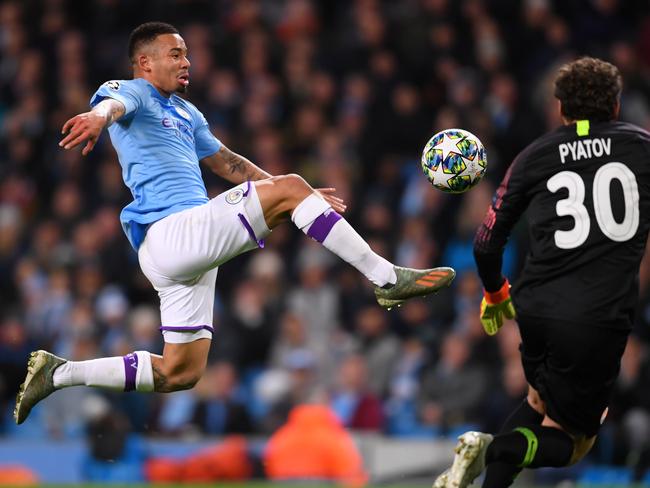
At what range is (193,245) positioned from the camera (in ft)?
20.3

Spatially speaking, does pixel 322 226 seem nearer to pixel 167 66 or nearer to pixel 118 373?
pixel 167 66

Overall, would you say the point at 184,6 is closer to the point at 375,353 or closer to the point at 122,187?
the point at 122,187

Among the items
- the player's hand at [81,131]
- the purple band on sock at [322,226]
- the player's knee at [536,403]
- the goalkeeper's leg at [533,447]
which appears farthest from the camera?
the purple band on sock at [322,226]

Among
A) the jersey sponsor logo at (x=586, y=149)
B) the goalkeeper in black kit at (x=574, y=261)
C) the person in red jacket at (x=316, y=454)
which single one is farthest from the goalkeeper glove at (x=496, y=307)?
the person in red jacket at (x=316, y=454)

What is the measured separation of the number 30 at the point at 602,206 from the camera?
550 centimetres

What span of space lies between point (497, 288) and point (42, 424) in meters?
7.61

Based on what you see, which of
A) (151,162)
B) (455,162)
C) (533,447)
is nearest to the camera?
(533,447)

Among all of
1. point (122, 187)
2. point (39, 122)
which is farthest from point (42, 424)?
point (39, 122)

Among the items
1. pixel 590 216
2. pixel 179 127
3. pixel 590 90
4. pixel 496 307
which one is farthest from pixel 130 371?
pixel 590 90

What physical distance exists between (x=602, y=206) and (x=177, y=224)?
7.10 ft

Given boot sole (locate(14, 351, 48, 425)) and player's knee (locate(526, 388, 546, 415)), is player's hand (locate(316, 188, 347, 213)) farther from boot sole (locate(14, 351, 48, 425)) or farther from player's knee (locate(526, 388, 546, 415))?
boot sole (locate(14, 351, 48, 425))

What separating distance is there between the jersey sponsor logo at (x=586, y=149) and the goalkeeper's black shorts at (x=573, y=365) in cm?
77

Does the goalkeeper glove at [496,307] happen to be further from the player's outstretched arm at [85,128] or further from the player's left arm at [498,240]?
the player's outstretched arm at [85,128]

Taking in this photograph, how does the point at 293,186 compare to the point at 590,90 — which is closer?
the point at 590,90
